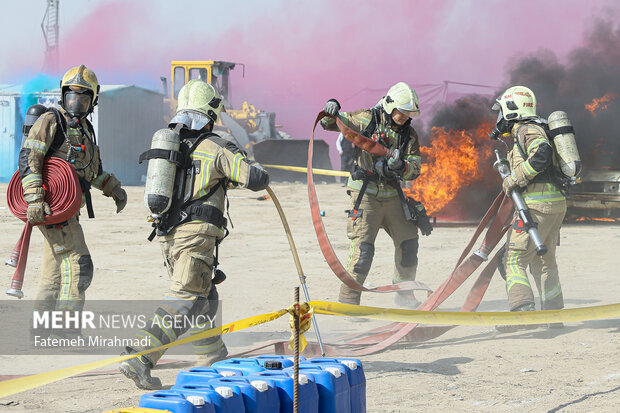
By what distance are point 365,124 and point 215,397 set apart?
471cm

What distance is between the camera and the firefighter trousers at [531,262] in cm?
718

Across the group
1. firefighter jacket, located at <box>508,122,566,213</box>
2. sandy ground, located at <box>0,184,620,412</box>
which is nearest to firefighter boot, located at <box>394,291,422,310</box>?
sandy ground, located at <box>0,184,620,412</box>

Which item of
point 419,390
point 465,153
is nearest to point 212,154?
point 419,390

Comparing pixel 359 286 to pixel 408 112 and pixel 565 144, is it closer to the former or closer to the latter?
pixel 408 112

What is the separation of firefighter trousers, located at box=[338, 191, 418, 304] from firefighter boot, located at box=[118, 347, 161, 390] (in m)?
2.92

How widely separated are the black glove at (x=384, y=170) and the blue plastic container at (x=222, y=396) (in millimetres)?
4406

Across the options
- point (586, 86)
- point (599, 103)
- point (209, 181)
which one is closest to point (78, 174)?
point (209, 181)

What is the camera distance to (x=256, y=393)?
134 inches

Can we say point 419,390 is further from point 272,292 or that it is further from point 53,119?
point 272,292

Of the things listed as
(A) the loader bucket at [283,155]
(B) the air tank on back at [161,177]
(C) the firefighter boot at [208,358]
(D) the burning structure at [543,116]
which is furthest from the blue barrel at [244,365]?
(A) the loader bucket at [283,155]

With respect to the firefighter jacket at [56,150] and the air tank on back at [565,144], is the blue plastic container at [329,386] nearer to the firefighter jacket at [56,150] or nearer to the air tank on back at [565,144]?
the firefighter jacket at [56,150]

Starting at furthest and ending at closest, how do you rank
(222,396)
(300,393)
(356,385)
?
(356,385)
(300,393)
(222,396)

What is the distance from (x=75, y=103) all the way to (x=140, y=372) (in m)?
2.52

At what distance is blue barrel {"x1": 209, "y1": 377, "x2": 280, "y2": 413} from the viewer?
11.1 ft
